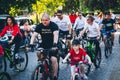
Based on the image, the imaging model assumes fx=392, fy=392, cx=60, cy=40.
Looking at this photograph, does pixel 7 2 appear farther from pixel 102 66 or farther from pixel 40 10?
pixel 40 10

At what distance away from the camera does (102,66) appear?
1378 centimetres

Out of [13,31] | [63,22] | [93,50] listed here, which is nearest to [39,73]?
[13,31]

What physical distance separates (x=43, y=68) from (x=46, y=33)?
97 cm

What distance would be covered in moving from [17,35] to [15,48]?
0.42 metres

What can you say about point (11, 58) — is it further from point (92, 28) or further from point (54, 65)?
point (54, 65)

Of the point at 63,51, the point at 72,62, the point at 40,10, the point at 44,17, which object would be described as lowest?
the point at 40,10

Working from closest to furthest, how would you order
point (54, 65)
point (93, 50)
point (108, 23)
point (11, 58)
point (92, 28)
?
1. point (54, 65)
2. point (11, 58)
3. point (93, 50)
4. point (92, 28)
5. point (108, 23)

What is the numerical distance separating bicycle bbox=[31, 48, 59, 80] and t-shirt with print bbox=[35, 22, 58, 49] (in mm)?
396

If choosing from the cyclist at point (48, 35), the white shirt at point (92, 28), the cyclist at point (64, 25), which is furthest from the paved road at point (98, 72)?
the cyclist at point (48, 35)

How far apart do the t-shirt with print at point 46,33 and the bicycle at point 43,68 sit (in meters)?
0.40

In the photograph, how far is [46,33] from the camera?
9.53 m

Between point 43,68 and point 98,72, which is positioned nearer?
point 43,68

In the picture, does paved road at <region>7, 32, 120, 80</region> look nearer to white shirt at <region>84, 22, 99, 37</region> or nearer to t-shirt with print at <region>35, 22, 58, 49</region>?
white shirt at <region>84, 22, 99, 37</region>

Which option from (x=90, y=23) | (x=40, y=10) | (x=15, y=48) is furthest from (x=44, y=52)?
(x=40, y=10)
